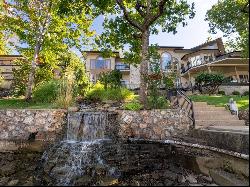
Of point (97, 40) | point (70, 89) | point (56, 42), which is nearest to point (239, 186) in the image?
point (70, 89)

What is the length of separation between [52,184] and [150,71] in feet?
27.1

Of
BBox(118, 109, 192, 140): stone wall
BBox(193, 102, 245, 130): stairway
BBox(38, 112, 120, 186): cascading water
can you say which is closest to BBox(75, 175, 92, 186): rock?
BBox(38, 112, 120, 186): cascading water

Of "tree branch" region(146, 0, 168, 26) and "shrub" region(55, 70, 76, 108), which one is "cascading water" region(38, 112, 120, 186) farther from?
"tree branch" region(146, 0, 168, 26)

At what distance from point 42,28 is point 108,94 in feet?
22.0

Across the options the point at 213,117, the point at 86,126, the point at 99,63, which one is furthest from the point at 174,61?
the point at 86,126

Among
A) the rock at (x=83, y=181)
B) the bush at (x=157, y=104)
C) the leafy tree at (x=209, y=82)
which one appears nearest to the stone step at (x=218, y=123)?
the bush at (x=157, y=104)

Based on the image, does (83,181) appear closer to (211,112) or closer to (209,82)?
(211,112)

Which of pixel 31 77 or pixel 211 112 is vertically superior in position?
pixel 31 77

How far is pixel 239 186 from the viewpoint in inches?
218

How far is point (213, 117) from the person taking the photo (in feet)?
39.2

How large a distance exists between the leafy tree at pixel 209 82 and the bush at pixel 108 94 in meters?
7.33

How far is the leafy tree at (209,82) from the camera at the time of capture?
66.3 ft

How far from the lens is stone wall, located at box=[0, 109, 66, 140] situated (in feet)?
38.9

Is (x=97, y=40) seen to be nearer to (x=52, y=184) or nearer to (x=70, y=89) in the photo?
(x=70, y=89)
